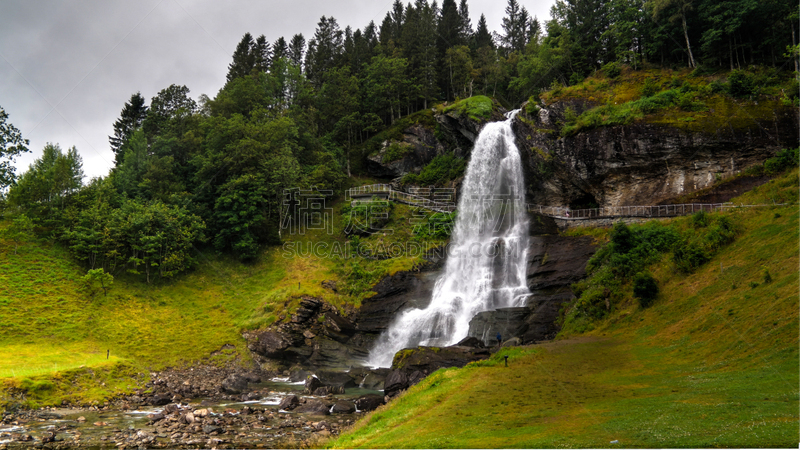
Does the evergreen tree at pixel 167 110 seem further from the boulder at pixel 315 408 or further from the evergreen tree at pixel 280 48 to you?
the boulder at pixel 315 408

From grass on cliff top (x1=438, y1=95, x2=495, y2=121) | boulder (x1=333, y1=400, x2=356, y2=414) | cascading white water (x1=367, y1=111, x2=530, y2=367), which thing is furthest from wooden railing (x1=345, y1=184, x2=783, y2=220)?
boulder (x1=333, y1=400, x2=356, y2=414)

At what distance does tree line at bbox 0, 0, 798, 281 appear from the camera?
42.2 m

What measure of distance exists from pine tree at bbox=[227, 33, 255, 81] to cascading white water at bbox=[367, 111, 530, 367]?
149 feet

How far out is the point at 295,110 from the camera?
62.4 metres

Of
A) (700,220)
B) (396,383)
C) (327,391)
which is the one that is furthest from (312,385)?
(700,220)

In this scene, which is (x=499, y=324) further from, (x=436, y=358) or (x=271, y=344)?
(x=271, y=344)

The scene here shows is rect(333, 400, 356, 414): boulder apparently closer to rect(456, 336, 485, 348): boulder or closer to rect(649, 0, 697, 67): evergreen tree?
rect(456, 336, 485, 348): boulder

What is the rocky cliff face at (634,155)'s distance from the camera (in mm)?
33844

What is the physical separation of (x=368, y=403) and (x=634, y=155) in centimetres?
3079

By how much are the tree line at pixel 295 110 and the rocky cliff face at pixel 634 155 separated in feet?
29.7

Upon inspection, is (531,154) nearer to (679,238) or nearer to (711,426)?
(679,238)

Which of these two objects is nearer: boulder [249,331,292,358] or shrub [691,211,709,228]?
shrub [691,211,709,228]

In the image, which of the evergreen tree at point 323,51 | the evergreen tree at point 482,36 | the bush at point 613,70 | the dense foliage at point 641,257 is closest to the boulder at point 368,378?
the dense foliage at point 641,257

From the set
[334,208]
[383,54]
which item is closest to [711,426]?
[334,208]
